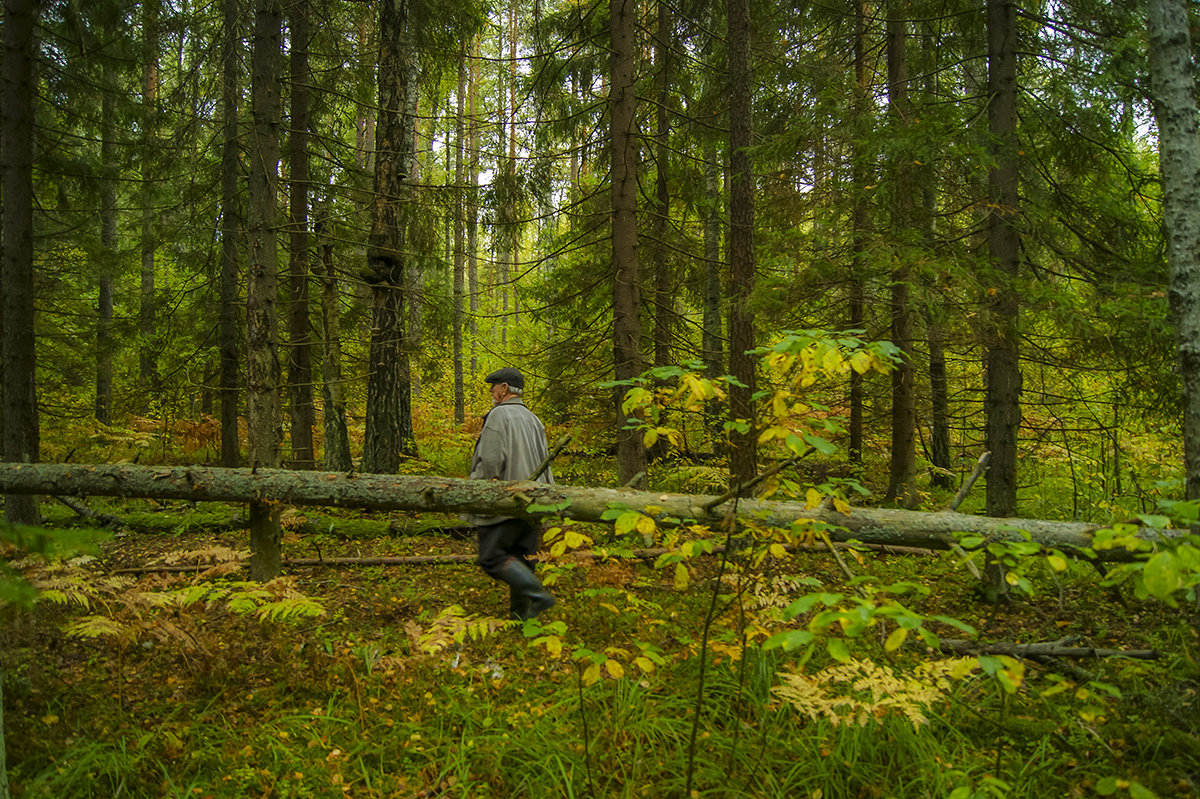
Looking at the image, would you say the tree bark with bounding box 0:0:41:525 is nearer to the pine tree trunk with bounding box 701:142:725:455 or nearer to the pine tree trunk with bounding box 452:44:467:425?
the pine tree trunk with bounding box 452:44:467:425

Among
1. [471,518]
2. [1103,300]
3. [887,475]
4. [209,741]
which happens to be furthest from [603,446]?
[209,741]

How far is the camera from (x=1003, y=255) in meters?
6.10

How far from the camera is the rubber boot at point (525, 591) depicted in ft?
15.9

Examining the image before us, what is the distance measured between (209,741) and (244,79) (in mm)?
13406

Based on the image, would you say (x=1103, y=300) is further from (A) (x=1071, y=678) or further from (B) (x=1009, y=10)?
(A) (x=1071, y=678)

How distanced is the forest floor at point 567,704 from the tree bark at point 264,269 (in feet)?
2.15

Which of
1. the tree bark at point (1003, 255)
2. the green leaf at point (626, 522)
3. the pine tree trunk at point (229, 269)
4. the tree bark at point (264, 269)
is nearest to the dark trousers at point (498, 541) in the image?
the tree bark at point (264, 269)

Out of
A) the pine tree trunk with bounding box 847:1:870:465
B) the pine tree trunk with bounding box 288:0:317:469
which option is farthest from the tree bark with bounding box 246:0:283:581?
the pine tree trunk with bounding box 847:1:870:465

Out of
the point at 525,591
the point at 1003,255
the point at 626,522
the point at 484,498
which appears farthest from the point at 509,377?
the point at 1003,255

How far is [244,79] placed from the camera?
41.6 feet

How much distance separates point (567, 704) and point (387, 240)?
7.02 m

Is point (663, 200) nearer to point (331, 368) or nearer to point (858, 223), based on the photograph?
point (858, 223)

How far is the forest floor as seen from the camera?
10.5 ft

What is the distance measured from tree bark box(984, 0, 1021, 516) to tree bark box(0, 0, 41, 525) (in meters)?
10.5
